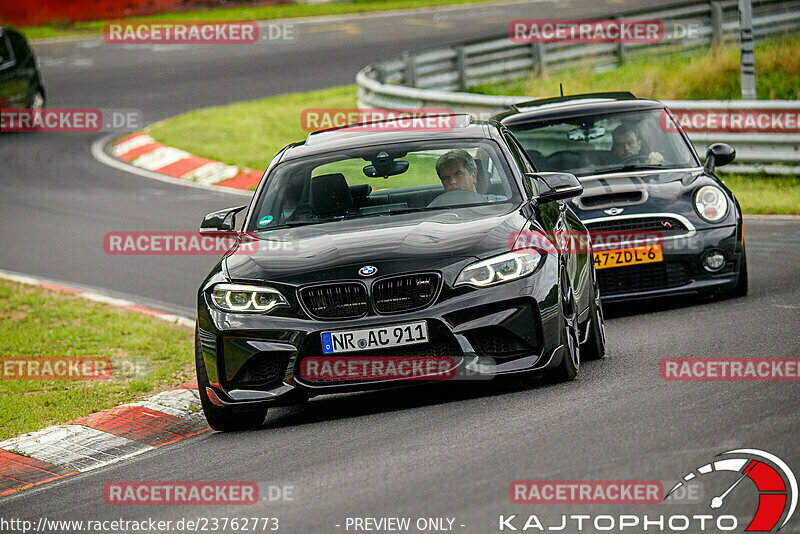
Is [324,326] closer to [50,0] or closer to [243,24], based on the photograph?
[243,24]

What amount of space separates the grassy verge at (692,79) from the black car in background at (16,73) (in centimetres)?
778

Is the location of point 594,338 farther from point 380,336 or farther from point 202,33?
point 202,33

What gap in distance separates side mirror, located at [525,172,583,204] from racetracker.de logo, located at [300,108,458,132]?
734mm

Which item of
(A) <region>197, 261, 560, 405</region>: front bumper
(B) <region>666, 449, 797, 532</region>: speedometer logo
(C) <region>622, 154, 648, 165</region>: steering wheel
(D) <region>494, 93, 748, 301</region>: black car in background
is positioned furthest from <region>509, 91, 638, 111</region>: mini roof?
(B) <region>666, 449, 797, 532</region>: speedometer logo

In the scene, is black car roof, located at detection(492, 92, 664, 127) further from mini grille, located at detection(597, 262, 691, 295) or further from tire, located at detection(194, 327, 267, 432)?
tire, located at detection(194, 327, 267, 432)

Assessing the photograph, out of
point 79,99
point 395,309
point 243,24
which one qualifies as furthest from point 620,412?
point 243,24

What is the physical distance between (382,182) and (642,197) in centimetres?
252

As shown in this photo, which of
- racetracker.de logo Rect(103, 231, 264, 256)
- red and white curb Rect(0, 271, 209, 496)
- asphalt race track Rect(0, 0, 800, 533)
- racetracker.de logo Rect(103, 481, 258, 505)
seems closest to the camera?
asphalt race track Rect(0, 0, 800, 533)

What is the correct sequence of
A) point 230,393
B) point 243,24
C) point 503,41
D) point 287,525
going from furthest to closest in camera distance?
point 243,24 < point 503,41 < point 230,393 < point 287,525

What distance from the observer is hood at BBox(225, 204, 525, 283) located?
6.70 meters

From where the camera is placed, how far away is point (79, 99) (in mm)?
26172

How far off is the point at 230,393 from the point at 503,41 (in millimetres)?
18151

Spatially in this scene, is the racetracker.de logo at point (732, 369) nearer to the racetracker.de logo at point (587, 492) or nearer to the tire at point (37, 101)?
the racetracker.de logo at point (587, 492)

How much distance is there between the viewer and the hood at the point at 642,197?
9.51m
